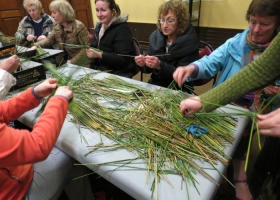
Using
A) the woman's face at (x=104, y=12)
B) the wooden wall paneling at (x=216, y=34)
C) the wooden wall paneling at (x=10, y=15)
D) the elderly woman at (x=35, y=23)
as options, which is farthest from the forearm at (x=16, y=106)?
the wooden wall paneling at (x=10, y=15)

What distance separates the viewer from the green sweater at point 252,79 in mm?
830

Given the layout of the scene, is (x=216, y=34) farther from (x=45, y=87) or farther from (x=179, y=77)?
(x=45, y=87)

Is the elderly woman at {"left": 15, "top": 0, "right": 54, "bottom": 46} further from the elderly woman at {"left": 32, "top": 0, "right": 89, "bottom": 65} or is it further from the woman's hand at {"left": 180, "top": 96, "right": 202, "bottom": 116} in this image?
the woman's hand at {"left": 180, "top": 96, "right": 202, "bottom": 116}

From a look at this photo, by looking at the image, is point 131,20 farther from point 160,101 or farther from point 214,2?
point 160,101

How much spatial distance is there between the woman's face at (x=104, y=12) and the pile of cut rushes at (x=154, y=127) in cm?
100

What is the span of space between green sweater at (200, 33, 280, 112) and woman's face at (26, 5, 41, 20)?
9.88 feet

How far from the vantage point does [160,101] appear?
1.06 meters

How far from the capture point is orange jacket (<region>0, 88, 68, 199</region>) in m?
0.71

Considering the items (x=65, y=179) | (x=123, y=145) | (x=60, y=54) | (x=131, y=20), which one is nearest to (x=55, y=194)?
(x=65, y=179)

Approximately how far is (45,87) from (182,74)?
0.74 meters

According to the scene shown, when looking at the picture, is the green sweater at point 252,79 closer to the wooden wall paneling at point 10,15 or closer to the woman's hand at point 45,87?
the woman's hand at point 45,87

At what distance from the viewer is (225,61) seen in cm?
143

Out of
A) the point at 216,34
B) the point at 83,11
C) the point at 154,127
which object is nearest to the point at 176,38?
the point at 154,127

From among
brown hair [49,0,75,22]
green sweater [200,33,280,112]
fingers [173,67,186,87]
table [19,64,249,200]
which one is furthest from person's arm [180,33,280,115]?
brown hair [49,0,75,22]
